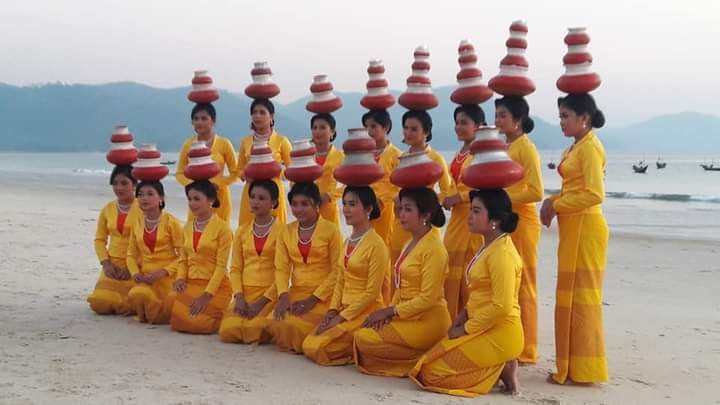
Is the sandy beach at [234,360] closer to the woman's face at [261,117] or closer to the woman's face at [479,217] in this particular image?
the woman's face at [479,217]

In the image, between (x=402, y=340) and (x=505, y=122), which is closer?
(x=402, y=340)

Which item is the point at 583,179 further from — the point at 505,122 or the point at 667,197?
the point at 667,197

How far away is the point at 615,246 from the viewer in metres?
14.5

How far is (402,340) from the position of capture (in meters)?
5.39

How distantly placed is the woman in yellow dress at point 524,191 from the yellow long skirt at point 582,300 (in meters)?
0.32

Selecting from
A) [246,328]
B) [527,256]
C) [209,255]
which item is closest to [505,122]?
[527,256]

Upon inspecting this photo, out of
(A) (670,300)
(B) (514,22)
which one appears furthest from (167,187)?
(B) (514,22)

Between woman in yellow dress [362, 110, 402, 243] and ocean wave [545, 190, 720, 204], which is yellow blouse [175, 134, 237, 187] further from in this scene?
ocean wave [545, 190, 720, 204]

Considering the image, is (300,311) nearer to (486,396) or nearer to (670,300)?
(486,396)

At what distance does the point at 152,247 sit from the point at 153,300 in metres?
0.47

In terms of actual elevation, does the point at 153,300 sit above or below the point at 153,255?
below

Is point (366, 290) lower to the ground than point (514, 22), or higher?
lower

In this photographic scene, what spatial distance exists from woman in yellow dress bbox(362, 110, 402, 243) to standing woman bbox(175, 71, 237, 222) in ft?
5.53

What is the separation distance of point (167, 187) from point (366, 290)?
90.0ft
